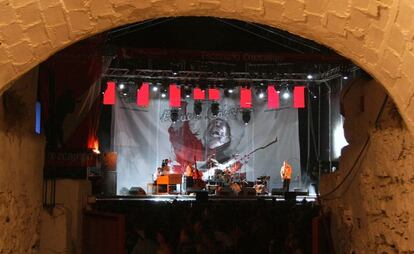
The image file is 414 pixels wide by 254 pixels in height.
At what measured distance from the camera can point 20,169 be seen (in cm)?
374

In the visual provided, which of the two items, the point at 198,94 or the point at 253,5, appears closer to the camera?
the point at 253,5

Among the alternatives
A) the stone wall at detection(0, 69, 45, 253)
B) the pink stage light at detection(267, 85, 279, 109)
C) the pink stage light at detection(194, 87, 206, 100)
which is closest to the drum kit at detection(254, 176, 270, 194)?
the pink stage light at detection(267, 85, 279, 109)

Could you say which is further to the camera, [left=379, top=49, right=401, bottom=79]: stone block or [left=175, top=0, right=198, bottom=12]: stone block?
[left=175, top=0, right=198, bottom=12]: stone block

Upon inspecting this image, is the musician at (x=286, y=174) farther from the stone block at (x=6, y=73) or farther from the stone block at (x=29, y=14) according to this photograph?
the stone block at (x=29, y=14)

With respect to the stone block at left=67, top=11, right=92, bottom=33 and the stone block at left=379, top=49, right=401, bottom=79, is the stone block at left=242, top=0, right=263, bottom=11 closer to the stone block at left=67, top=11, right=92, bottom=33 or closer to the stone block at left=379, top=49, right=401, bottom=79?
the stone block at left=379, top=49, right=401, bottom=79

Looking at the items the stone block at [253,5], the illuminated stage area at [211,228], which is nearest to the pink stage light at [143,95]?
the illuminated stage area at [211,228]

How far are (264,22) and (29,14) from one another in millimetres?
1276

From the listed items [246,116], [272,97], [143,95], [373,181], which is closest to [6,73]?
[373,181]

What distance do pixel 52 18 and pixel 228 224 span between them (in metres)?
6.25

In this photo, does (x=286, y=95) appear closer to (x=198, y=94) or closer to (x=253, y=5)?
(x=198, y=94)

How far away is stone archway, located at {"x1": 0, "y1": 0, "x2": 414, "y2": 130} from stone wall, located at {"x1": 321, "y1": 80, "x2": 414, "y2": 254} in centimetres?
94

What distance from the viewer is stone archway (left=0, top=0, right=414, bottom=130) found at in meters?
2.31

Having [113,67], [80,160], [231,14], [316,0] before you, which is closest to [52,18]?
[231,14]

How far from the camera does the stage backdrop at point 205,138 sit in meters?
18.0
